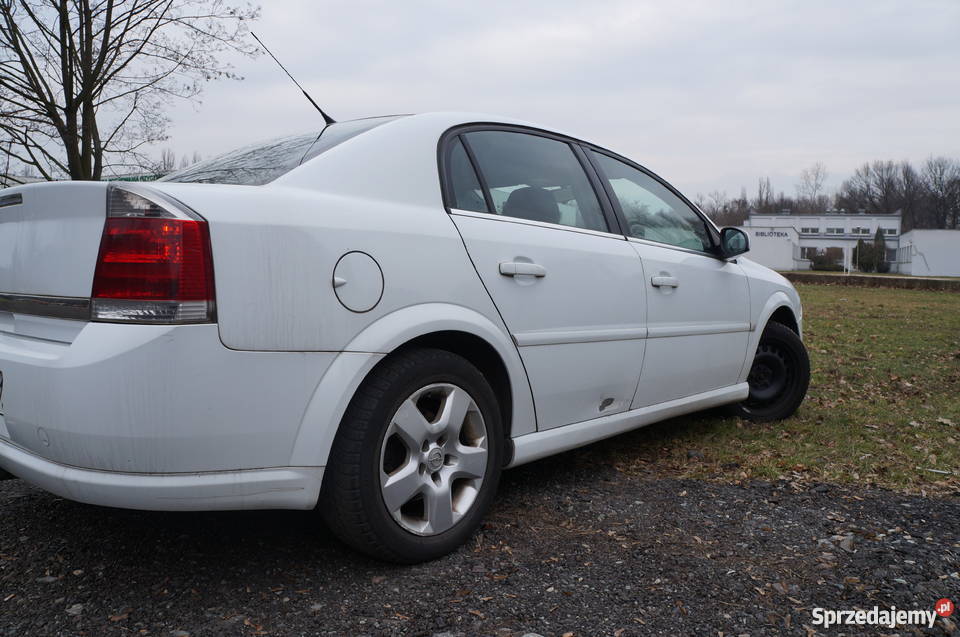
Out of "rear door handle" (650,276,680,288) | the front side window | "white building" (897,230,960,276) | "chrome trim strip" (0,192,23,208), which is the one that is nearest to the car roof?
"chrome trim strip" (0,192,23,208)

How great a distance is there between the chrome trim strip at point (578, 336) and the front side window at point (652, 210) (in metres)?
0.50

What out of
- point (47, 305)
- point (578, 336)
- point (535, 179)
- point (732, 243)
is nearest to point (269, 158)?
point (47, 305)

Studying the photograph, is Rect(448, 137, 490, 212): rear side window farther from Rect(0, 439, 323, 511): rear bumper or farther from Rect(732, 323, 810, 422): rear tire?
Rect(732, 323, 810, 422): rear tire

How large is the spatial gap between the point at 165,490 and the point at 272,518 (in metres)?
0.92

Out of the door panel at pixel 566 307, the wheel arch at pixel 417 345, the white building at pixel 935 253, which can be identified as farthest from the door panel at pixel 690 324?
the white building at pixel 935 253

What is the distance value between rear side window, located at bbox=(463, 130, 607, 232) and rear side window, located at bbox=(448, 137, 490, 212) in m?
0.06

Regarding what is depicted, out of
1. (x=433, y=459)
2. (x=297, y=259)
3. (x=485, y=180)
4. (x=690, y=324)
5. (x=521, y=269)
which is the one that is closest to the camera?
(x=297, y=259)

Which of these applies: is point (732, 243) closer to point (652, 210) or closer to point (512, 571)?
point (652, 210)

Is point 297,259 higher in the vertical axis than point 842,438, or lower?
higher

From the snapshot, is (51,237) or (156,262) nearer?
(156,262)

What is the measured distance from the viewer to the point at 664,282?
3383 millimetres

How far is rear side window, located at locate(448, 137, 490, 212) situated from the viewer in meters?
2.61

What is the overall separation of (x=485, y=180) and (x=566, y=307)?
1.90 ft

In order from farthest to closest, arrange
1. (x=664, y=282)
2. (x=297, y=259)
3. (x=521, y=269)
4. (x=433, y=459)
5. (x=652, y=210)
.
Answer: (x=652, y=210) → (x=664, y=282) → (x=521, y=269) → (x=433, y=459) → (x=297, y=259)
